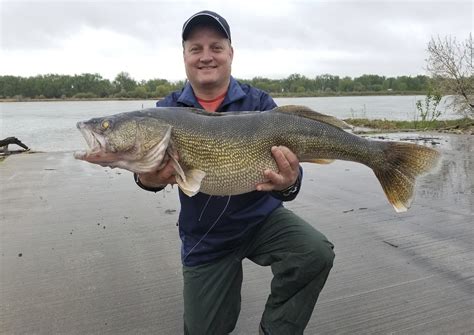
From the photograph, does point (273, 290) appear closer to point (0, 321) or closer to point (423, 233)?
point (0, 321)

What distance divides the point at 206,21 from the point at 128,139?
1.36 metres

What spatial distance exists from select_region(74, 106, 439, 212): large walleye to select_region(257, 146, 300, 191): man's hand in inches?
2.7

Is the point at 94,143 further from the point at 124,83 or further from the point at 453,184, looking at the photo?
the point at 124,83

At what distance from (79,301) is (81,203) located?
3.69 metres

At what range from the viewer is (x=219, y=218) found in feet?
11.4

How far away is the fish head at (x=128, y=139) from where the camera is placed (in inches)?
119

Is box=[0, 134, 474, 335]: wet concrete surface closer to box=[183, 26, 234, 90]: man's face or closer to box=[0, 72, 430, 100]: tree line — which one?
box=[183, 26, 234, 90]: man's face

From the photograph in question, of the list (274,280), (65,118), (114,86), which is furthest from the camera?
(114,86)

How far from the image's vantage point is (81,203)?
717 cm

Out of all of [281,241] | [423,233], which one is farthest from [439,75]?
[281,241]

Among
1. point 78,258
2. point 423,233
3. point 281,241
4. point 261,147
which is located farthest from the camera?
point 423,233

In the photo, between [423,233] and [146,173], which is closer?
[146,173]

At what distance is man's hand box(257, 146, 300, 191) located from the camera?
10.2 feet

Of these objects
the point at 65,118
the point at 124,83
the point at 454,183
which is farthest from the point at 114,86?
the point at 454,183
